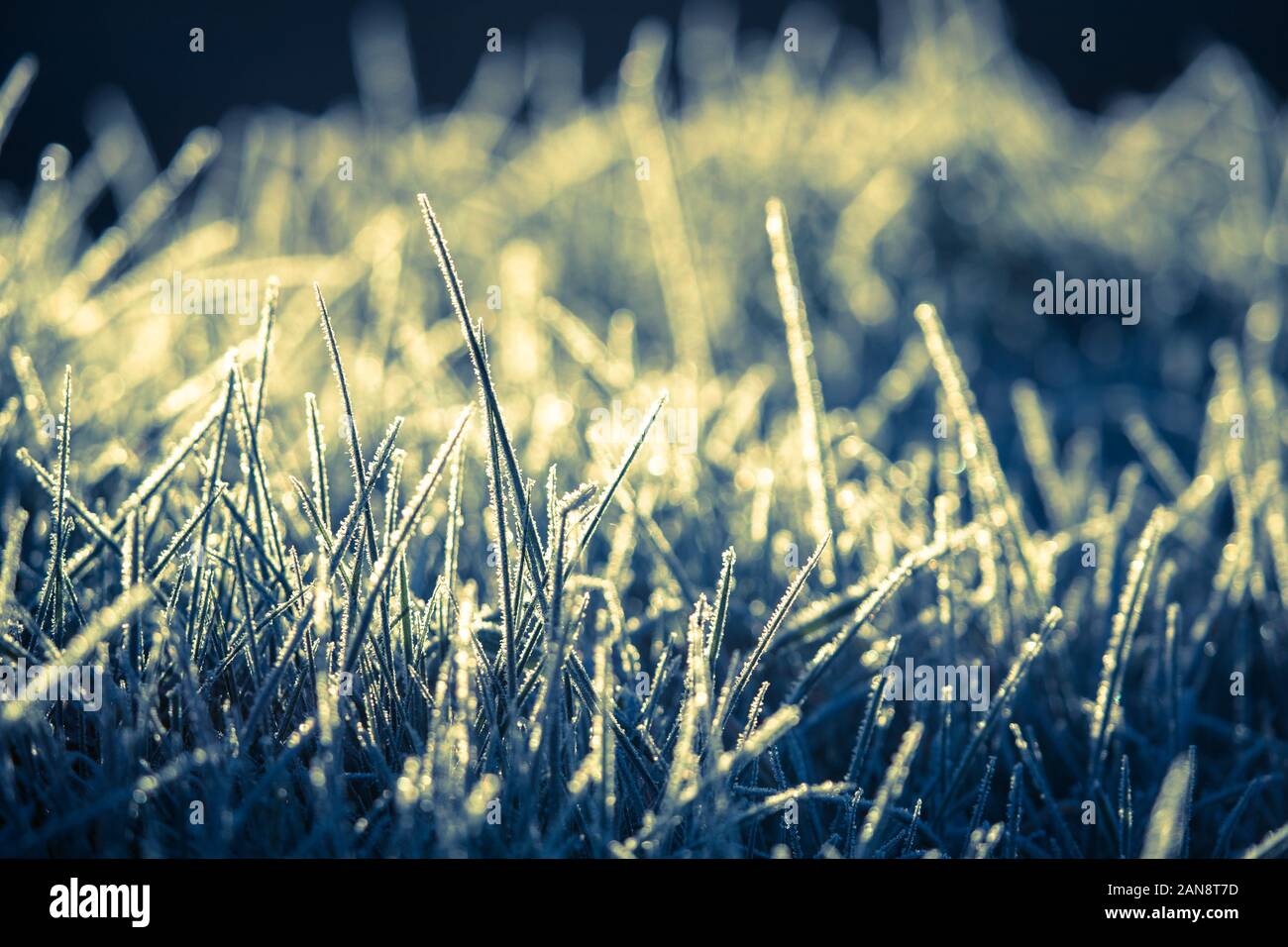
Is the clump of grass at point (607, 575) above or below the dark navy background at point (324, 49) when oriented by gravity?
below

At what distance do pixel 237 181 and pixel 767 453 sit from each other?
1.46 metres

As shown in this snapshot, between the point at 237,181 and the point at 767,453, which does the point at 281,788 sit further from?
the point at 237,181

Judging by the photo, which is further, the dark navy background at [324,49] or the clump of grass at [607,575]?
the dark navy background at [324,49]

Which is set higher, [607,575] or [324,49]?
[324,49]

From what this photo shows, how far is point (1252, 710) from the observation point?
34.7 inches

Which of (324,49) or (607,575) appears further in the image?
(324,49)

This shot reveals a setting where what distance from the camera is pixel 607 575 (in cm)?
80

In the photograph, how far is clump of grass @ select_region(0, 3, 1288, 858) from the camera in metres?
0.64

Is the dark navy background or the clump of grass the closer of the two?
the clump of grass

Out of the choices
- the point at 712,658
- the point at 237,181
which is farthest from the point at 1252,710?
the point at 237,181

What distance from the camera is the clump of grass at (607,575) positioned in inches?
25.2

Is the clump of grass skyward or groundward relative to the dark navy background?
groundward
